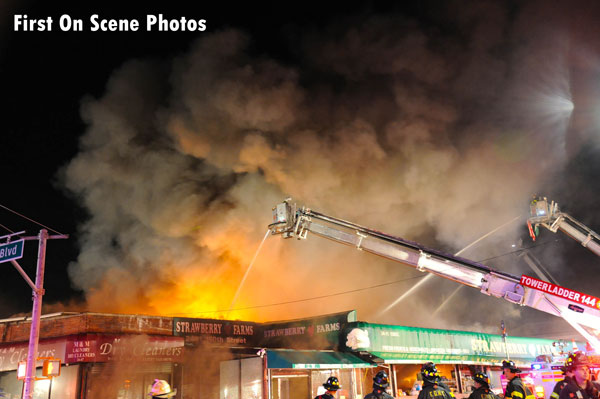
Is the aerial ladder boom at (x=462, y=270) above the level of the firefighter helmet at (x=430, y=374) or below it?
above

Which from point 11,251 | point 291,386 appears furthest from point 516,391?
point 11,251

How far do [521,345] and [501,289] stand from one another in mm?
13204

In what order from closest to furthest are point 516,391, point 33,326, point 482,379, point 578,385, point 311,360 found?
point 578,385, point 482,379, point 516,391, point 33,326, point 311,360

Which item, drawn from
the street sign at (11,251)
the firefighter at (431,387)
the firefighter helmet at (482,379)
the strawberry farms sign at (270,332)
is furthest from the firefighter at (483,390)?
the strawberry farms sign at (270,332)

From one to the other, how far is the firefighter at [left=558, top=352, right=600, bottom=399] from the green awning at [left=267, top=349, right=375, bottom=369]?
28.0 feet

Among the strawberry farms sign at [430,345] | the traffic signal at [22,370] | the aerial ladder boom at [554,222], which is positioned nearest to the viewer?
the traffic signal at [22,370]

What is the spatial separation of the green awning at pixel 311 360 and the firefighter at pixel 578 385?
8528 millimetres

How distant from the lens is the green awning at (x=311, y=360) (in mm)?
13805

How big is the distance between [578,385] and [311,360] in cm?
903

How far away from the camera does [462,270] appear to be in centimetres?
1183

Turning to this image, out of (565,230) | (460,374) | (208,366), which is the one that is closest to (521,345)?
(460,374)

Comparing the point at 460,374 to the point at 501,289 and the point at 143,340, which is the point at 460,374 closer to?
the point at 501,289

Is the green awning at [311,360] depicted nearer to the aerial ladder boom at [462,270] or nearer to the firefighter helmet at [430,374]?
the aerial ladder boom at [462,270]

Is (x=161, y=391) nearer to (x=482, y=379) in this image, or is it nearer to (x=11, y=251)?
(x=482, y=379)
